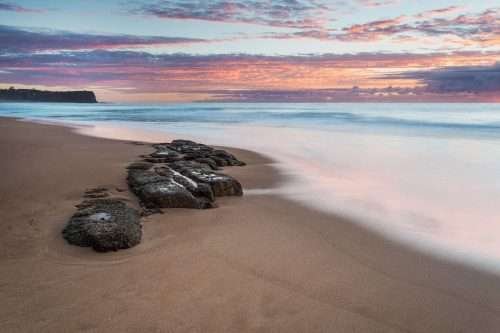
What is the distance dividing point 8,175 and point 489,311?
6377 mm

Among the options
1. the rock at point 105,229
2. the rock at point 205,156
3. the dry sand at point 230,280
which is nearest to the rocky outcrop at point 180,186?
the dry sand at point 230,280

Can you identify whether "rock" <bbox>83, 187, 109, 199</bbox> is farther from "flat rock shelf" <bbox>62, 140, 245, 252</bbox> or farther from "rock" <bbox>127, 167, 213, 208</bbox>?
"rock" <bbox>127, 167, 213, 208</bbox>

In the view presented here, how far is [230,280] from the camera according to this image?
10.3 feet

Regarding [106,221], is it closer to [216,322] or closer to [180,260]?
[180,260]

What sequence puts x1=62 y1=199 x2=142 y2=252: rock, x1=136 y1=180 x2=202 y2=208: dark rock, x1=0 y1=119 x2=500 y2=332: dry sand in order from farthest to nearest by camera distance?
1. x1=136 y1=180 x2=202 y2=208: dark rock
2. x1=62 y1=199 x2=142 y2=252: rock
3. x1=0 y1=119 x2=500 y2=332: dry sand

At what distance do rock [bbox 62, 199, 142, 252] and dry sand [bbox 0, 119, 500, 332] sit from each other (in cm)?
9

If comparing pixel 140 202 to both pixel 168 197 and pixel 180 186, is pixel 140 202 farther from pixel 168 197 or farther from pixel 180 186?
pixel 180 186

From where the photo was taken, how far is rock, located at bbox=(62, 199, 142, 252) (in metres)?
3.55

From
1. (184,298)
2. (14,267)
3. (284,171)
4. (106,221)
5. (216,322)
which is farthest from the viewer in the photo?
(284,171)

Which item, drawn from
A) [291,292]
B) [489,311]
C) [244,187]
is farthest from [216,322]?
[244,187]

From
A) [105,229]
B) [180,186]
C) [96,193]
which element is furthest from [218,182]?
[105,229]

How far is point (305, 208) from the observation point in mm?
5473

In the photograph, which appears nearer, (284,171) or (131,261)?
(131,261)

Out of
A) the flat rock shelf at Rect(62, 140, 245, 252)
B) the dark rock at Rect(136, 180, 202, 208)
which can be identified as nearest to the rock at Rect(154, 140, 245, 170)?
the flat rock shelf at Rect(62, 140, 245, 252)
